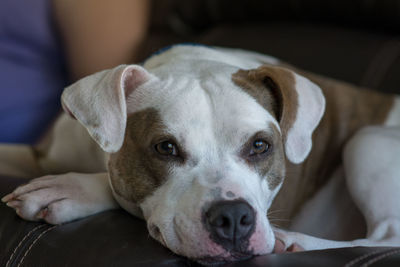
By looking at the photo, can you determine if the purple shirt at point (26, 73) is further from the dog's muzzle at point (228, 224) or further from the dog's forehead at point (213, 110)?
the dog's muzzle at point (228, 224)

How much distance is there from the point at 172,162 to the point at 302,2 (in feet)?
5.14

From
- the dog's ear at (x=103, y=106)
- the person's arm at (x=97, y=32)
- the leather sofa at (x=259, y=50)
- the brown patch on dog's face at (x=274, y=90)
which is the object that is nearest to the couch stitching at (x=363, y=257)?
the leather sofa at (x=259, y=50)

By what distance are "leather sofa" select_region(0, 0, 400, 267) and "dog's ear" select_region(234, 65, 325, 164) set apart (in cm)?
50

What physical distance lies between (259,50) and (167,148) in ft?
4.95

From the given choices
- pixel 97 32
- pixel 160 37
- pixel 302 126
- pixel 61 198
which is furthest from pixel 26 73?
pixel 302 126

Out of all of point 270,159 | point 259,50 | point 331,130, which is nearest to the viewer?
point 270,159

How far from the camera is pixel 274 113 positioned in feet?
5.64

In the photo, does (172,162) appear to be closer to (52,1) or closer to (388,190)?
(388,190)

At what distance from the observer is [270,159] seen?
1.62 m

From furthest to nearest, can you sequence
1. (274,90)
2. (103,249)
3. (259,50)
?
(259,50) < (274,90) < (103,249)

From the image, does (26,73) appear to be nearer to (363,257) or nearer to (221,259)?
(221,259)

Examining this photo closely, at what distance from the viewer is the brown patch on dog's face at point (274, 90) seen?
1675 mm

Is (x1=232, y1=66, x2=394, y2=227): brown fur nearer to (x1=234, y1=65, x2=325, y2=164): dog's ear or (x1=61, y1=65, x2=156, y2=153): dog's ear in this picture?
(x1=234, y1=65, x2=325, y2=164): dog's ear

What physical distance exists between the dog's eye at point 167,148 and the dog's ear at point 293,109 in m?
0.38
